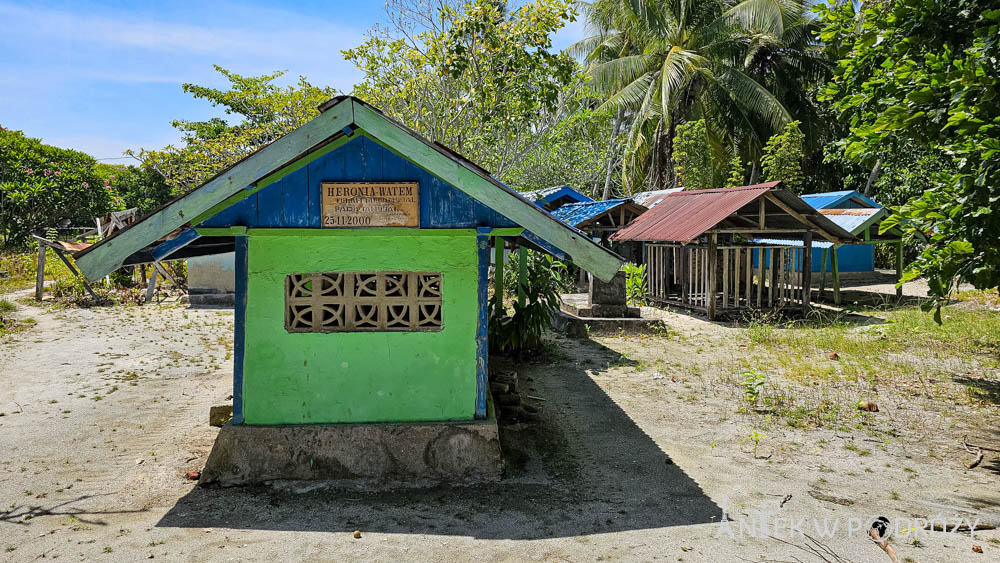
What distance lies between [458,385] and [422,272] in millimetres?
1008

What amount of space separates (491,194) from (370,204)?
39.6 inches

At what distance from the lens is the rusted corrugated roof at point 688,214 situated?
14.1m

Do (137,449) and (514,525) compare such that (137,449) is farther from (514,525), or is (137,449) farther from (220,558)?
(514,525)

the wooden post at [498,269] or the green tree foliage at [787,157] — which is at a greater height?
the green tree foliage at [787,157]

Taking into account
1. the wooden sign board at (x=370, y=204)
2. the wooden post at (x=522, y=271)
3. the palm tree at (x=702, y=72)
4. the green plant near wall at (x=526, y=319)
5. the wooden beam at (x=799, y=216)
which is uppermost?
the palm tree at (x=702, y=72)

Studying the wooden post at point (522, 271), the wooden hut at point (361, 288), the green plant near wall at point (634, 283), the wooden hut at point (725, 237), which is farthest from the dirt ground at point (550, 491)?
the green plant near wall at point (634, 283)

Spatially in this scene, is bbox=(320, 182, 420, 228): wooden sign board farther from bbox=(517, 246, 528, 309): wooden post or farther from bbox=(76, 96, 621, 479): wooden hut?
bbox=(517, 246, 528, 309): wooden post

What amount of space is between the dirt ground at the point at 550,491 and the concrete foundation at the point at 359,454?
18cm

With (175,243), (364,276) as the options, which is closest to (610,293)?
(364,276)

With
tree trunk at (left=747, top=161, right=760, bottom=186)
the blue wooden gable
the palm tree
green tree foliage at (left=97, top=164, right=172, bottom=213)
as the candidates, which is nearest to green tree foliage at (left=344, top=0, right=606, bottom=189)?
the blue wooden gable

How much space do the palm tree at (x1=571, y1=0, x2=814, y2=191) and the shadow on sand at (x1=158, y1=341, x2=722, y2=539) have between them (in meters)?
20.7

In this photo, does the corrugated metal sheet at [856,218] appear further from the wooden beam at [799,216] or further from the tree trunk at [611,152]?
the tree trunk at [611,152]

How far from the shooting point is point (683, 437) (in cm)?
688

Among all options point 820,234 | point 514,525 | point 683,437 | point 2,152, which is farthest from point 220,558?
point 2,152
